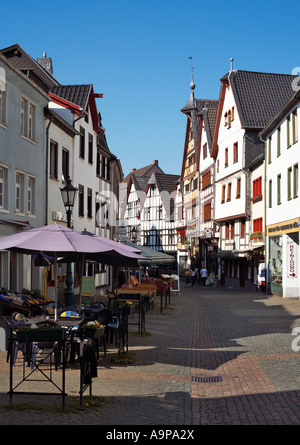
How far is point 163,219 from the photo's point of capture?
73188 mm

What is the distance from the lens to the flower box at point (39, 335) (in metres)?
7.82

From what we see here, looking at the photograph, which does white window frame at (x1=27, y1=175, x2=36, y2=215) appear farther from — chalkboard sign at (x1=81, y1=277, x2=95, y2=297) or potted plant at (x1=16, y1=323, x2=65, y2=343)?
potted plant at (x1=16, y1=323, x2=65, y2=343)

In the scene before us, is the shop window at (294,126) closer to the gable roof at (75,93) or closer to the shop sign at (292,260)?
the shop sign at (292,260)

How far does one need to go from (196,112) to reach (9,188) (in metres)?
40.4

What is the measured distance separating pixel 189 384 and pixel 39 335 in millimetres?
2905

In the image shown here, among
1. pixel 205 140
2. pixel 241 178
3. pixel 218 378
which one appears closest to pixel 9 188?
pixel 218 378

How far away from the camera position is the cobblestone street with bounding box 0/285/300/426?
7.27m

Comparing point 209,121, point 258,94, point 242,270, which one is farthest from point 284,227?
point 209,121

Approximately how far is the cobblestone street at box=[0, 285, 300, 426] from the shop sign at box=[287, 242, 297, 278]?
12.6 meters

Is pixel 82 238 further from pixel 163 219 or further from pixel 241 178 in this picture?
pixel 163 219

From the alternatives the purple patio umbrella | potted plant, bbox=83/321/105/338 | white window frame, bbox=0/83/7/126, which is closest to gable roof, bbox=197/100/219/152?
white window frame, bbox=0/83/7/126

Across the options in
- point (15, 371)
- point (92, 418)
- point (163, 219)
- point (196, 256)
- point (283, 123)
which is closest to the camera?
point (92, 418)

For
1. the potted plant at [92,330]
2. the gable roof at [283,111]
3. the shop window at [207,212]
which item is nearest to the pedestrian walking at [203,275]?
the shop window at [207,212]

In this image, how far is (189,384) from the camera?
9.59 meters
